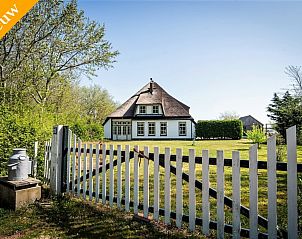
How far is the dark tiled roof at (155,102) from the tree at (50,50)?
52.7ft

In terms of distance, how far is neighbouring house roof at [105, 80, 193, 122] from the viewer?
35938 mm

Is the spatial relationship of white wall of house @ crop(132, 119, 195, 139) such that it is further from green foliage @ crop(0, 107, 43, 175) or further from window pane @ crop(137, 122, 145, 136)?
green foliage @ crop(0, 107, 43, 175)

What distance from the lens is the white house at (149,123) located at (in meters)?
35.7

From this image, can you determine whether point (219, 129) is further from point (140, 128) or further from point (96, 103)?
point (96, 103)

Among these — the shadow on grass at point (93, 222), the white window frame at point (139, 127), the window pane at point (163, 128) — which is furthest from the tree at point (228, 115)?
the shadow on grass at point (93, 222)

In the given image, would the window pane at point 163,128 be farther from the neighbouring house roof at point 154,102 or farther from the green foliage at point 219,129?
the green foliage at point 219,129

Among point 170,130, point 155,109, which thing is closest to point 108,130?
point 155,109

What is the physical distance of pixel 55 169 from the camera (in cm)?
567

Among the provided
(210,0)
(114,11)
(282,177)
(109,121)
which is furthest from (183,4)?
(109,121)

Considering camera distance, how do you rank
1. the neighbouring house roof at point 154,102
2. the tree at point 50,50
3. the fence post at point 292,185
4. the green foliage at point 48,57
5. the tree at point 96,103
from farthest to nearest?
1. the tree at point 96,103
2. the neighbouring house roof at point 154,102
3. the tree at point 50,50
4. the green foliage at point 48,57
5. the fence post at point 292,185

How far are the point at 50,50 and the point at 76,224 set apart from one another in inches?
605

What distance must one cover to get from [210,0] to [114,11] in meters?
2.45

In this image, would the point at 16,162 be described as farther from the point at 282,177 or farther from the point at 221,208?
the point at 282,177

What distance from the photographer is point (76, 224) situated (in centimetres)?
406
